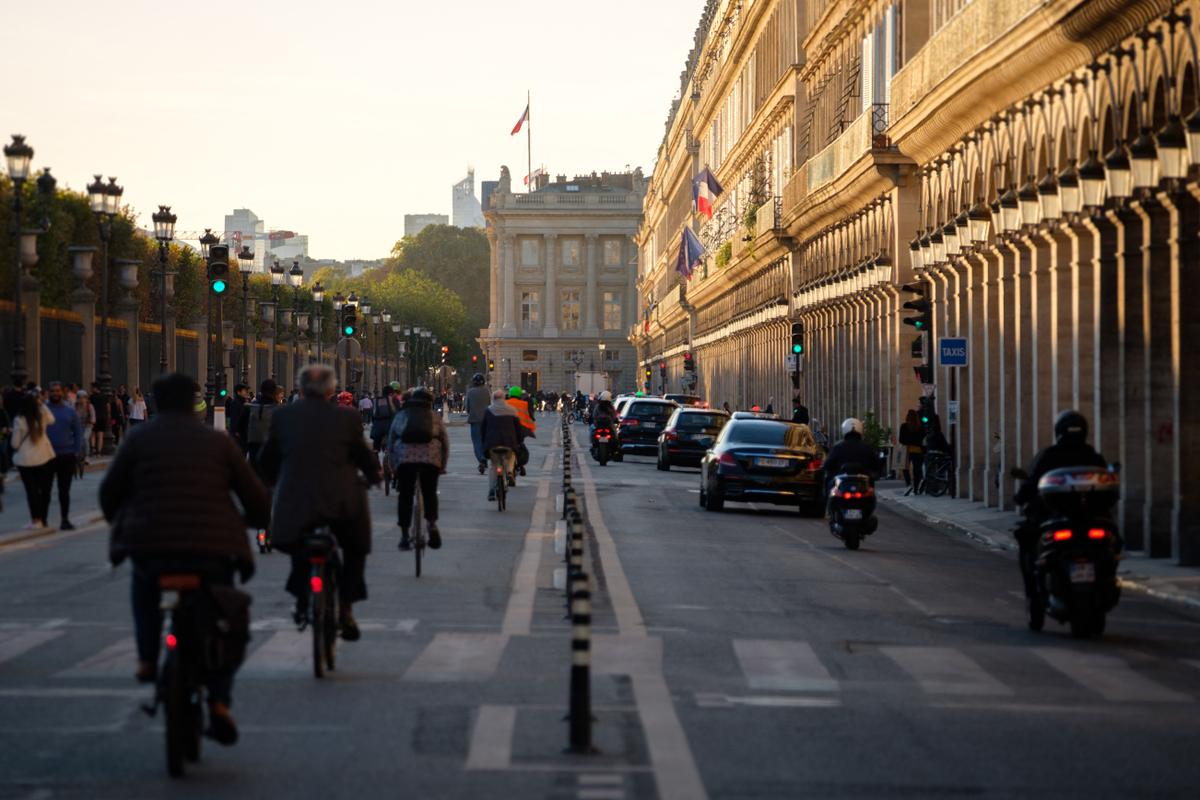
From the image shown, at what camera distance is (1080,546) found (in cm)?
1596

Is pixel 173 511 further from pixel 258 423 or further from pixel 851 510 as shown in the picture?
pixel 851 510

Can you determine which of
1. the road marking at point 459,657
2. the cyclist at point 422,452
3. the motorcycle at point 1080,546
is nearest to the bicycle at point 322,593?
the road marking at point 459,657

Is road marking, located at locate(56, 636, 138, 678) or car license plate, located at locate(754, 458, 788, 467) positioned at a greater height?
car license plate, located at locate(754, 458, 788, 467)

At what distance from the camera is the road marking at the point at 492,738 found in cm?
990

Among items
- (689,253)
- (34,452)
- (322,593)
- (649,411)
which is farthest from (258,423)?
(689,253)

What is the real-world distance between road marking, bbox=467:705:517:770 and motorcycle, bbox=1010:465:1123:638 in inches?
221

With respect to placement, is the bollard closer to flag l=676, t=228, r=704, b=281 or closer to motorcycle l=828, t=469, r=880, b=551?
motorcycle l=828, t=469, r=880, b=551

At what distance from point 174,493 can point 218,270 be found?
2872 cm

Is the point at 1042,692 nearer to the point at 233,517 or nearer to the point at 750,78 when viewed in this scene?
the point at 233,517

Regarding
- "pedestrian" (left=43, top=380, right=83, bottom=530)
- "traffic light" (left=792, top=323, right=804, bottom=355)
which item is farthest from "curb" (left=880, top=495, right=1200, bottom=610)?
"traffic light" (left=792, top=323, right=804, bottom=355)

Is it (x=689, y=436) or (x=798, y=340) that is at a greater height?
(x=798, y=340)

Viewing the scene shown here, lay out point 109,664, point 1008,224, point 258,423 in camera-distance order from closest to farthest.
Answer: point 109,664 → point 258,423 → point 1008,224

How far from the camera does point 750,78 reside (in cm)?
8612

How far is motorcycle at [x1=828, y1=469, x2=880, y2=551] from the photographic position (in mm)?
25781
